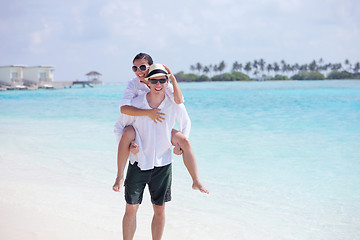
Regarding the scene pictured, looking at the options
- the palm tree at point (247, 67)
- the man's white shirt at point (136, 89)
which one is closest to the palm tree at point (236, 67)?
the palm tree at point (247, 67)

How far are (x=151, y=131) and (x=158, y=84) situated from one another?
0.31m

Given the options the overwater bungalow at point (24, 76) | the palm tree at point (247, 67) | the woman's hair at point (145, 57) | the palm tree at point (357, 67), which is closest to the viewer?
the woman's hair at point (145, 57)

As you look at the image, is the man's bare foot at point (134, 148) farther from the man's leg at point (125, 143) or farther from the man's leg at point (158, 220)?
the man's leg at point (158, 220)

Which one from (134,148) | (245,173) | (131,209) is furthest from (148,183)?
(245,173)

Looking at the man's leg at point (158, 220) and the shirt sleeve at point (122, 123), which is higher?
the shirt sleeve at point (122, 123)

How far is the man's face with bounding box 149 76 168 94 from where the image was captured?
2.41 metres

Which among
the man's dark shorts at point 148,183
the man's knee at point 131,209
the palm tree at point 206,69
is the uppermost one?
the palm tree at point 206,69

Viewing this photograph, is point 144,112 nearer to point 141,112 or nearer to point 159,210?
point 141,112

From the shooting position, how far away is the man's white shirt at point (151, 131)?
2.51 metres

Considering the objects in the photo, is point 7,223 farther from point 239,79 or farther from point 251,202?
point 239,79

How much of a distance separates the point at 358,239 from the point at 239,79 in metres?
117

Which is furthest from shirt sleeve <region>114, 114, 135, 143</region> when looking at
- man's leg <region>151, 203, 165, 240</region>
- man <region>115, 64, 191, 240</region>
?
man's leg <region>151, 203, 165, 240</region>

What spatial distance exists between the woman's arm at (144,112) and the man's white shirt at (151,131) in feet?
0.17

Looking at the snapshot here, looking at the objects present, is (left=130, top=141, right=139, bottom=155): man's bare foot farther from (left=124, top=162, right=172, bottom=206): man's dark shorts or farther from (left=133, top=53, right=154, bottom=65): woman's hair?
(left=133, top=53, right=154, bottom=65): woman's hair
